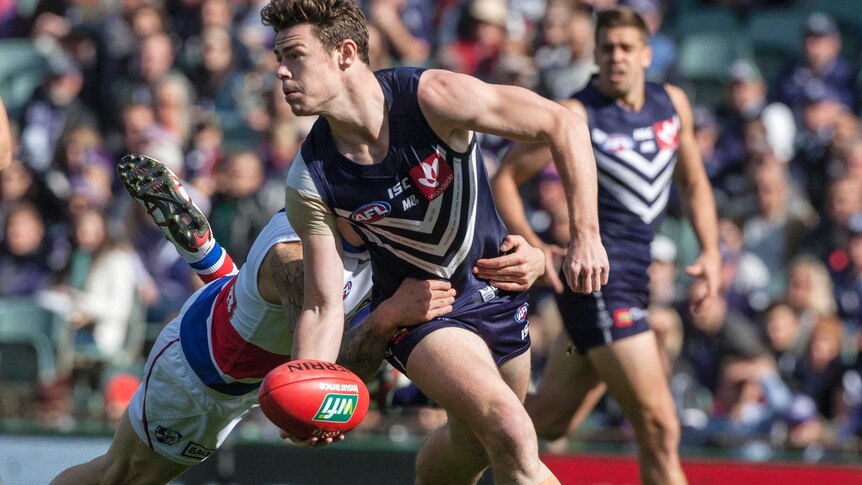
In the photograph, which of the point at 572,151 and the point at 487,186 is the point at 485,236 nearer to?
the point at 487,186

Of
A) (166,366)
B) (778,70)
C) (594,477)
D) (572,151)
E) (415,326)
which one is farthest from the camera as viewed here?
(778,70)

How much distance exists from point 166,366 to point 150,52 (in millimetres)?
7671

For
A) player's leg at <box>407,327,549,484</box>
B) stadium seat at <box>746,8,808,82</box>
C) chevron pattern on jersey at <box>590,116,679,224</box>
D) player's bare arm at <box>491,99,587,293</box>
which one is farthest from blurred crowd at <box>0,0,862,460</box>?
player's leg at <box>407,327,549,484</box>

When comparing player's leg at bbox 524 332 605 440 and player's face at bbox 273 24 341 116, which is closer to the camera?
player's face at bbox 273 24 341 116

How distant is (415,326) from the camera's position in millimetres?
5426

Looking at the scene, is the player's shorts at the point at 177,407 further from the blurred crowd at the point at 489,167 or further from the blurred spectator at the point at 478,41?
the blurred spectator at the point at 478,41

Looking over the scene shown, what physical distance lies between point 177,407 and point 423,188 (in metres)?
1.62

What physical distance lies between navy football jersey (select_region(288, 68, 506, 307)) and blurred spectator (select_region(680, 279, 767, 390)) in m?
4.29

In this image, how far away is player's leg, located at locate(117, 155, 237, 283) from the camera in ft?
20.8

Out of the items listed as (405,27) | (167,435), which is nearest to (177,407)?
(167,435)

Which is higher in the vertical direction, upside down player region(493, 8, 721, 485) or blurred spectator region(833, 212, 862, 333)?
upside down player region(493, 8, 721, 485)

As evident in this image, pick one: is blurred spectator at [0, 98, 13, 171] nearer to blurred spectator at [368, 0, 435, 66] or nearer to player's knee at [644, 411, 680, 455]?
player's knee at [644, 411, 680, 455]

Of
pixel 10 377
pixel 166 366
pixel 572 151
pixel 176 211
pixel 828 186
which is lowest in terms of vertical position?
pixel 10 377

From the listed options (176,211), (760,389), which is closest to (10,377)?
Result: (176,211)
